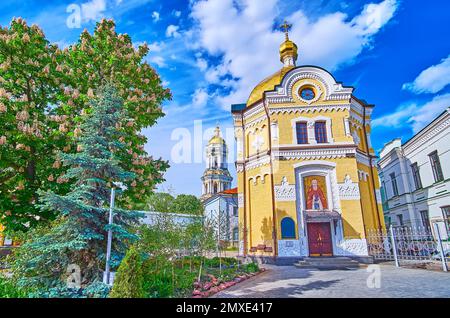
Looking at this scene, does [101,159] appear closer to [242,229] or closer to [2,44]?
[2,44]

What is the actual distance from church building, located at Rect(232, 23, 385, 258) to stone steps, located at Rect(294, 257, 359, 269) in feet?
2.69

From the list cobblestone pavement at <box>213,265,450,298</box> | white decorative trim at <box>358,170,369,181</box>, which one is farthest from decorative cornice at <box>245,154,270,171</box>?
cobblestone pavement at <box>213,265,450,298</box>

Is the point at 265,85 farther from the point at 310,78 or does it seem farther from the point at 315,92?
the point at 315,92

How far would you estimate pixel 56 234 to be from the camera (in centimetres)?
626

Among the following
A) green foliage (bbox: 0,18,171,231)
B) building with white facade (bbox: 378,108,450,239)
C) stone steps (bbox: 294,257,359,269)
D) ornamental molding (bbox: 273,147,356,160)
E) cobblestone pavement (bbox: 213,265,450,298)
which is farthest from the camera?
ornamental molding (bbox: 273,147,356,160)

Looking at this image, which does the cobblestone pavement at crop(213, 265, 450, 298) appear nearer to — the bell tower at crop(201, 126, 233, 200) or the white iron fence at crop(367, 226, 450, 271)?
the white iron fence at crop(367, 226, 450, 271)

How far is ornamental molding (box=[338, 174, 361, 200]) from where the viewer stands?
1437 cm

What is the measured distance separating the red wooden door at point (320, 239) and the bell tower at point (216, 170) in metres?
31.0

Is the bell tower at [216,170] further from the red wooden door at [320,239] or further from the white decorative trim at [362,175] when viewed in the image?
the red wooden door at [320,239]

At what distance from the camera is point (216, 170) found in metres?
46.1

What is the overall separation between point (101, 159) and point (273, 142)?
10798 mm

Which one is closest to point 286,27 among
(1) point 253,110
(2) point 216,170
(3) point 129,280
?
(1) point 253,110
